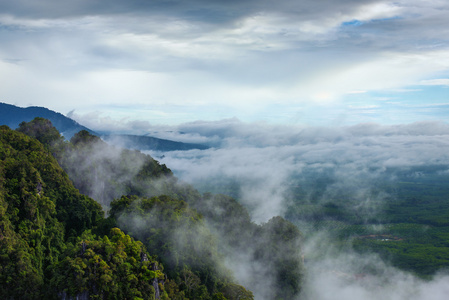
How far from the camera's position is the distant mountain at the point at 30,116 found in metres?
165

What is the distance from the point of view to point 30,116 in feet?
568

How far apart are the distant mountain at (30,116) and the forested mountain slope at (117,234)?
332 ft

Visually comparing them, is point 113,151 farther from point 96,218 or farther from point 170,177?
point 96,218

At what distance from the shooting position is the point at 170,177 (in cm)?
8294

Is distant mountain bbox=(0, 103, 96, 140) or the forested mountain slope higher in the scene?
distant mountain bbox=(0, 103, 96, 140)

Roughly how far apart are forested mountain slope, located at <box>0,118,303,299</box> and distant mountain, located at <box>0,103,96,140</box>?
101 metres

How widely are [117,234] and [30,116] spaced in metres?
163

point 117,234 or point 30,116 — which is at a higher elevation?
point 30,116

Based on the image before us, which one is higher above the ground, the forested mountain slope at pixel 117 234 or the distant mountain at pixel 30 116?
the distant mountain at pixel 30 116

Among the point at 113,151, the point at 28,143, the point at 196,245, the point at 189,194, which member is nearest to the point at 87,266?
the point at 196,245

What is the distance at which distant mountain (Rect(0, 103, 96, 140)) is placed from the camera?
540 ft

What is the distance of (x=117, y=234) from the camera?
3672cm

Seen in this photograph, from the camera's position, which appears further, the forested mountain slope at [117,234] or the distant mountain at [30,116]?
the distant mountain at [30,116]

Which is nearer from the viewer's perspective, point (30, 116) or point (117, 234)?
point (117, 234)
